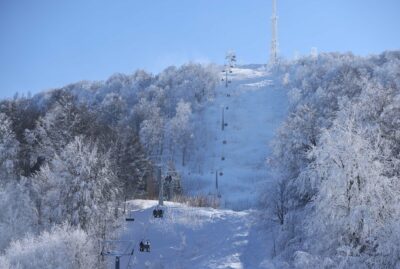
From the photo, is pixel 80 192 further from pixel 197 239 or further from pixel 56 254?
pixel 197 239

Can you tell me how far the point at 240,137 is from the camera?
98750mm

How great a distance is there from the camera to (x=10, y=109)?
211 ft

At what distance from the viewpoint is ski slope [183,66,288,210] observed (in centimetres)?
7819

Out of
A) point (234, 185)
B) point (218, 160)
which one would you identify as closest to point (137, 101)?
point (218, 160)

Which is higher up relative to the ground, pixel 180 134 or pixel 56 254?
pixel 180 134

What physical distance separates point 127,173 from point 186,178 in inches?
1188

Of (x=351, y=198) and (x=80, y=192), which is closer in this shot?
(x=351, y=198)

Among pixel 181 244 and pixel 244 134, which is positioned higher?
pixel 244 134

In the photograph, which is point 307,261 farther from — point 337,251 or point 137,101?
point 137,101

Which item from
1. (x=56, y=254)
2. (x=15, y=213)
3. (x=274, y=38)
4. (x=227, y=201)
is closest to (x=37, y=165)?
(x=15, y=213)

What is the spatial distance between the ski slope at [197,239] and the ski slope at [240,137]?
63.5 feet

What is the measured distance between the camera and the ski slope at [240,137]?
7819 cm

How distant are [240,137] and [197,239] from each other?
5843 cm

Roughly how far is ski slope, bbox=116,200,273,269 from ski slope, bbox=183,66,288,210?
19.4 meters
